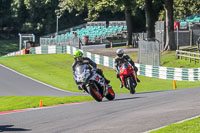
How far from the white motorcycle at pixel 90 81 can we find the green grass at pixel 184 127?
5.92 metres

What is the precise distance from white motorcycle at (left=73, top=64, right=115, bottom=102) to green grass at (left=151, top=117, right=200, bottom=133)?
233 inches

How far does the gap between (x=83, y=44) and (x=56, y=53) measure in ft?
18.5

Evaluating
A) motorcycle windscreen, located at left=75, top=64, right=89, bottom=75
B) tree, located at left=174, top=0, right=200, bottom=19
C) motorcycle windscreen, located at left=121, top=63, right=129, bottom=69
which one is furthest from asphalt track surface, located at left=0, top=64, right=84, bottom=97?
tree, located at left=174, top=0, right=200, bottom=19

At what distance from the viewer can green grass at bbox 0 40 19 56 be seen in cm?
7733

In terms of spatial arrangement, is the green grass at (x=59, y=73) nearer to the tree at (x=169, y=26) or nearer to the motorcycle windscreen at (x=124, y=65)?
the tree at (x=169, y=26)

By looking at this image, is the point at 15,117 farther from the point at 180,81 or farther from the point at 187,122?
the point at 180,81

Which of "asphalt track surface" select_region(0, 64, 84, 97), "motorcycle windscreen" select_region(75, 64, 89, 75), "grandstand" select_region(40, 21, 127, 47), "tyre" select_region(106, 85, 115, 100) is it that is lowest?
Result: "asphalt track surface" select_region(0, 64, 84, 97)

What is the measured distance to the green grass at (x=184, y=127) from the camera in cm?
889

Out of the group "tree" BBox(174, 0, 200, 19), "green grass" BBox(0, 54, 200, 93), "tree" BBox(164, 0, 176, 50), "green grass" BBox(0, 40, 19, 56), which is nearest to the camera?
"green grass" BBox(0, 54, 200, 93)

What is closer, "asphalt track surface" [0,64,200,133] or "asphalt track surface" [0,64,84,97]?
"asphalt track surface" [0,64,200,133]

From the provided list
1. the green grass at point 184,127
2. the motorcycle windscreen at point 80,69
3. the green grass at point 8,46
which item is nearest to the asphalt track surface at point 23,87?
the motorcycle windscreen at point 80,69

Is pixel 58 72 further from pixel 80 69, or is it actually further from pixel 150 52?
pixel 80 69

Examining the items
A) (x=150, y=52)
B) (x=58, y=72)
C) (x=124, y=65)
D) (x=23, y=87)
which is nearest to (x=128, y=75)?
(x=124, y=65)

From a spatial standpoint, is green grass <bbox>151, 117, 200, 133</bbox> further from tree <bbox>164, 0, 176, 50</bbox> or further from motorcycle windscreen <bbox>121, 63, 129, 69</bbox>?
tree <bbox>164, 0, 176, 50</bbox>
